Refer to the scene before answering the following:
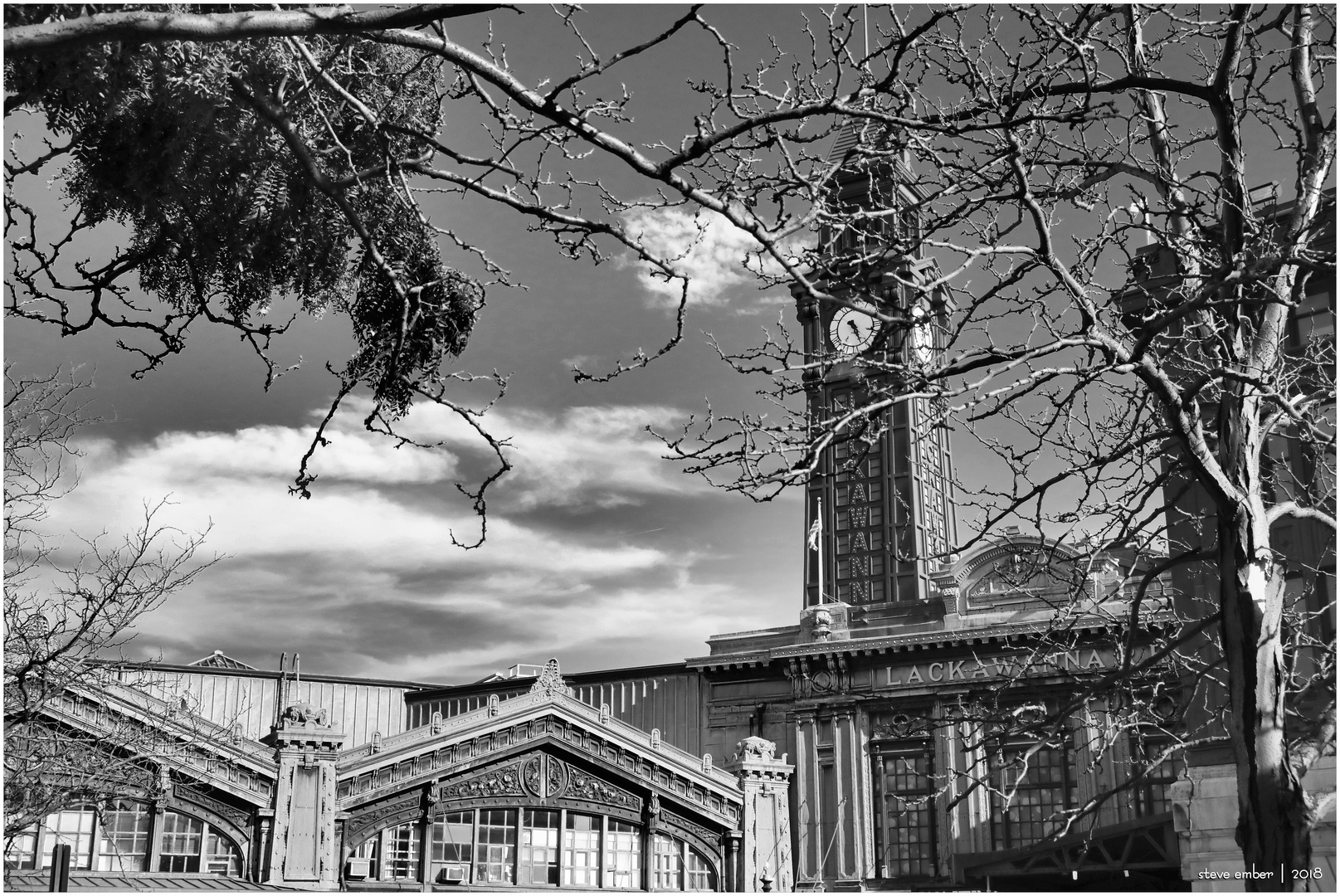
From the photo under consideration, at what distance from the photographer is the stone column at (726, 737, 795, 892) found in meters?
40.9

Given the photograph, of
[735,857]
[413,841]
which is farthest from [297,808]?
[735,857]

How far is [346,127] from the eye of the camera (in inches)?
313

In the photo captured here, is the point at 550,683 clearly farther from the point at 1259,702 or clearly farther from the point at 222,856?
the point at 1259,702

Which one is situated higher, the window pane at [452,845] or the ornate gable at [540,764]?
the ornate gable at [540,764]

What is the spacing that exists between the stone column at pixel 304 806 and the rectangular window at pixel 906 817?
18.4m

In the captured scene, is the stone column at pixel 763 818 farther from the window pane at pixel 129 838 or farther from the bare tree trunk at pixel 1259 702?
the bare tree trunk at pixel 1259 702

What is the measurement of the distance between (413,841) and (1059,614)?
27181mm

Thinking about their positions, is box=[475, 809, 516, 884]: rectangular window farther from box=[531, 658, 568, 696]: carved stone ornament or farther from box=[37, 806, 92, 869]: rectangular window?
box=[37, 806, 92, 869]: rectangular window

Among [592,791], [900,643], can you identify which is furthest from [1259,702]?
[900,643]

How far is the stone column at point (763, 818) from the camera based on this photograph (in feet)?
134

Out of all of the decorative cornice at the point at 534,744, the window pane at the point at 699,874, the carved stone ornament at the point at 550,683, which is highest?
the carved stone ornament at the point at 550,683

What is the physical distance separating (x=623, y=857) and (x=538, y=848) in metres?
3.07

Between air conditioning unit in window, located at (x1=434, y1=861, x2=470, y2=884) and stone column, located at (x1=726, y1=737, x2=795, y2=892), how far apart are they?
389 inches

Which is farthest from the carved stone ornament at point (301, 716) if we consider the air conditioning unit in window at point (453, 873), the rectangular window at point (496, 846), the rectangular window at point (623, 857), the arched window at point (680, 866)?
the arched window at point (680, 866)
